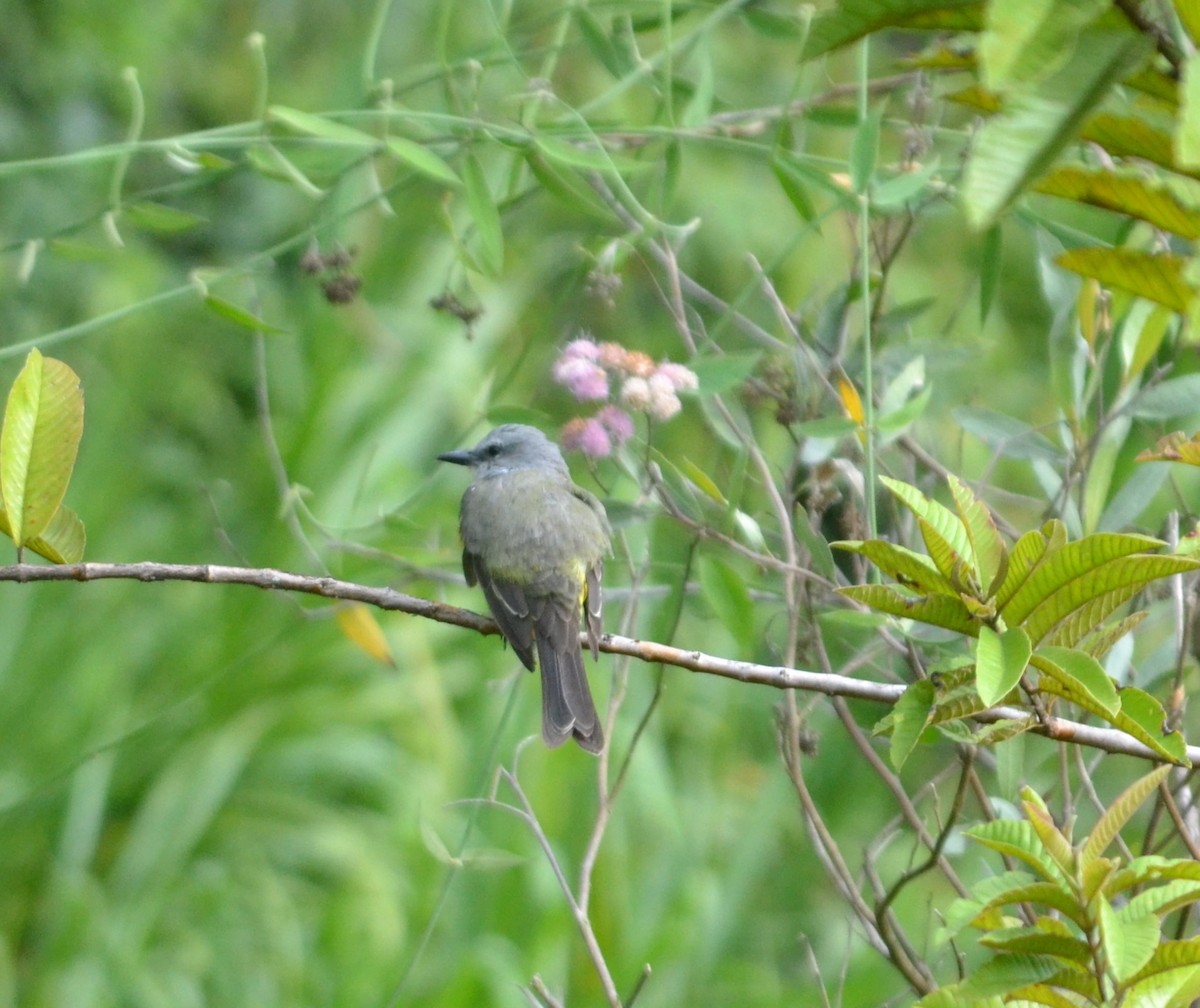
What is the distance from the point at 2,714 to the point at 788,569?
13.0 feet

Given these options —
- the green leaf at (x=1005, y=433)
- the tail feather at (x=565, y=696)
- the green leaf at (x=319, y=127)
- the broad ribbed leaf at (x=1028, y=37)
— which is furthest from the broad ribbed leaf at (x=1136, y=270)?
the tail feather at (x=565, y=696)

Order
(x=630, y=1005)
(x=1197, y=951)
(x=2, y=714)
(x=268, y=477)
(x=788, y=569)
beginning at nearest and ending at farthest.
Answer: (x=1197, y=951) → (x=630, y=1005) → (x=788, y=569) → (x=2, y=714) → (x=268, y=477)

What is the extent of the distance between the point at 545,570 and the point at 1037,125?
2686 millimetres

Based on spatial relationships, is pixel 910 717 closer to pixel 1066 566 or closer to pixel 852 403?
pixel 1066 566

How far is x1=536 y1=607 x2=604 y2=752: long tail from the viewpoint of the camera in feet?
10.6

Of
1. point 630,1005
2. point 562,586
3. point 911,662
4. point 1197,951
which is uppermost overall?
point 1197,951

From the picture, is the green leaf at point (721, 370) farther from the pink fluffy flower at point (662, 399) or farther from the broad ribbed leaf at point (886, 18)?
the broad ribbed leaf at point (886, 18)

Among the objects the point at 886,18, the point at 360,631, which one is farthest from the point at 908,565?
the point at 360,631

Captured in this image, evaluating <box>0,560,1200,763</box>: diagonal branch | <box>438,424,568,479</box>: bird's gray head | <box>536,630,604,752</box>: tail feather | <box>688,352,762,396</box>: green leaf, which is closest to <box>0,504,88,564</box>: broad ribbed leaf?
<box>0,560,1200,763</box>: diagonal branch

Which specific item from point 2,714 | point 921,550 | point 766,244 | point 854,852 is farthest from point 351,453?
point 921,550

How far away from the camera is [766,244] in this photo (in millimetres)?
6516

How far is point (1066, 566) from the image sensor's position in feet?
5.08

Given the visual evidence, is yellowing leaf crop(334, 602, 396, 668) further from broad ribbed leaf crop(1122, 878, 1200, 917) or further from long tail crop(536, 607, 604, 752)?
broad ribbed leaf crop(1122, 878, 1200, 917)

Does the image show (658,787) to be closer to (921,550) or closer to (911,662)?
(921,550)
